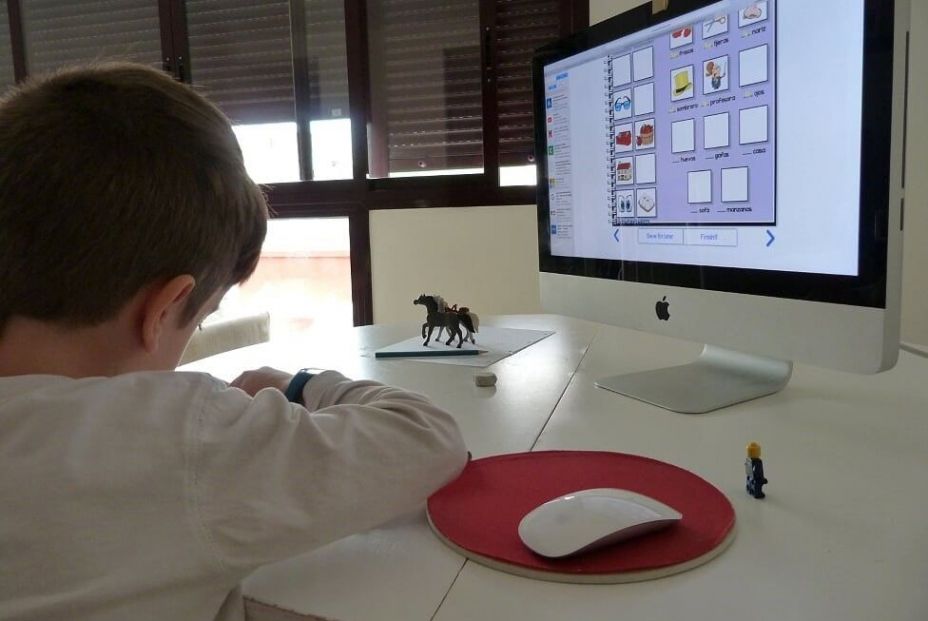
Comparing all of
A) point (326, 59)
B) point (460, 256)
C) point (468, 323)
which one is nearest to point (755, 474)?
point (468, 323)

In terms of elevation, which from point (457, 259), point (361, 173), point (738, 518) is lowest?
point (738, 518)

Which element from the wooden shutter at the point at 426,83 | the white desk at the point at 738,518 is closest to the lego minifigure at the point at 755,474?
the white desk at the point at 738,518

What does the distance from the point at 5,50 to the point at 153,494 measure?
137 inches

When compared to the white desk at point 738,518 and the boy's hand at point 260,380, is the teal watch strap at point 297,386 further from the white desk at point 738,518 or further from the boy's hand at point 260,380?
the white desk at point 738,518

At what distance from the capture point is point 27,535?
0.43 meters

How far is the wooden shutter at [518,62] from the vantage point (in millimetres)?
2539

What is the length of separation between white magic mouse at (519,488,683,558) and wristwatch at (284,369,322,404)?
286 mm

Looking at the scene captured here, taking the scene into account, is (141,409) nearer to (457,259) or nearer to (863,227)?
(863,227)

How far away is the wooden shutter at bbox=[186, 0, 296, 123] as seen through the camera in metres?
2.86

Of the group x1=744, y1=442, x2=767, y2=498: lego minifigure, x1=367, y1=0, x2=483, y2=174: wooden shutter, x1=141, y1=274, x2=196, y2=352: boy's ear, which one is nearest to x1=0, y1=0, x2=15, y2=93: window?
x1=367, y1=0, x2=483, y2=174: wooden shutter

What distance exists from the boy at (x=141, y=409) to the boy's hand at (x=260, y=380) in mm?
152

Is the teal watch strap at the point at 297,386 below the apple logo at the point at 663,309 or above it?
below

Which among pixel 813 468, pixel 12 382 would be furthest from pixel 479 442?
pixel 12 382

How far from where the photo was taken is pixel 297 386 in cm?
71
